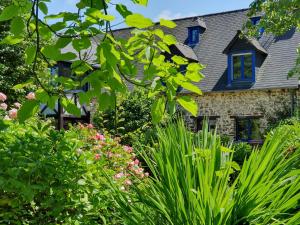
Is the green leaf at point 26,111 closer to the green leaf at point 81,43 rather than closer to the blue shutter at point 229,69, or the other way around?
the green leaf at point 81,43

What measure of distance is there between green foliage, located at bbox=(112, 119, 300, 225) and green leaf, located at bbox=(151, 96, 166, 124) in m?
0.28

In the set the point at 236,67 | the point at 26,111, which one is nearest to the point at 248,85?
the point at 236,67

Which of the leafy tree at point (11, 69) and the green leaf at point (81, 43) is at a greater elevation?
the leafy tree at point (11, 69)

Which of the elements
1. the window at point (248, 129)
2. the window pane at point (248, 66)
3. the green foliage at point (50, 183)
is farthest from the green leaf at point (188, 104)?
the window pane at point (248, 66)

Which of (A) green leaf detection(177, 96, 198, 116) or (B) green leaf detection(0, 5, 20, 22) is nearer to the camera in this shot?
(B) green leaf detection(0, 5, 20, 22)

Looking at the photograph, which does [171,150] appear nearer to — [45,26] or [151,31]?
[151,31]

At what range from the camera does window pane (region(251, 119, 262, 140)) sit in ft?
71.3

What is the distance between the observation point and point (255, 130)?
21875 mm

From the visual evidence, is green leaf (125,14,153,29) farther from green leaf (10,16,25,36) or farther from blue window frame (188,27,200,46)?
blue window frame (188,27,200,46)

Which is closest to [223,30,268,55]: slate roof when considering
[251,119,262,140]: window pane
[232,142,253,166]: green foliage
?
[251,119,262,140]: window pane

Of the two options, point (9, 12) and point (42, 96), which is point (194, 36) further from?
point (9, 12)

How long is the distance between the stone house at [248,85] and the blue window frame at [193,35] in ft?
5.58

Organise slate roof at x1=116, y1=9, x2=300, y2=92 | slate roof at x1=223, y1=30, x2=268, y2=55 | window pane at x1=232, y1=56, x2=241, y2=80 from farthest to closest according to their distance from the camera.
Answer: window pane at x1=232, y1=56, x2=241, y2=80, slate roof at x1=223, y1=30, x2=268, y2=55, slate roof at x1=116, y1=9, x2=300, y2=92

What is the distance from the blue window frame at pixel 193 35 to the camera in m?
26.0
